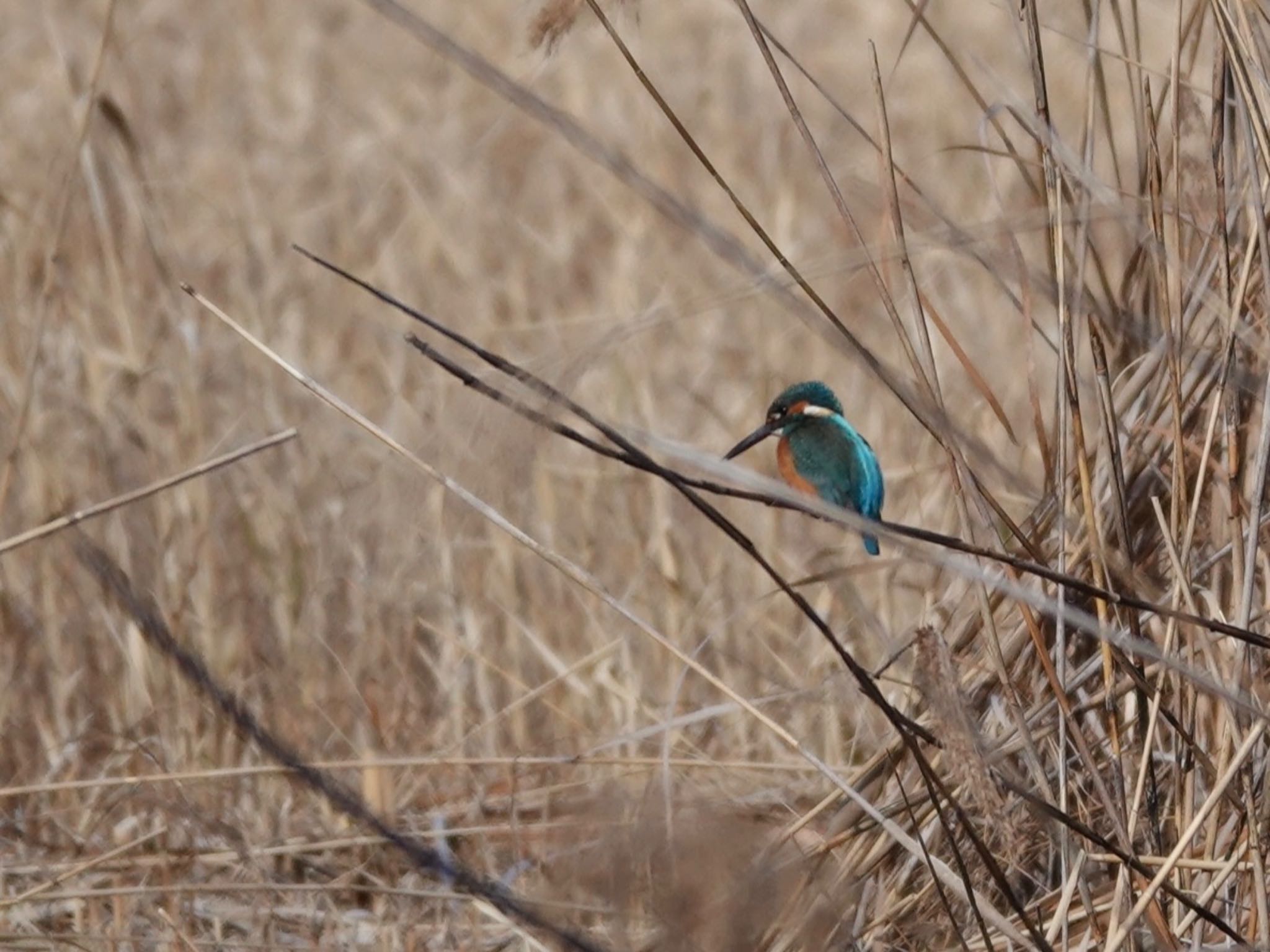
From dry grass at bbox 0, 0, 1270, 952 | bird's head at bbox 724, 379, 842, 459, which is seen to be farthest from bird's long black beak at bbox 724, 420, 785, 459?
dry grass at bbox 0, 0, 1270, 952

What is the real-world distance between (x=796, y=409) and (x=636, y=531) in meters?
0.95

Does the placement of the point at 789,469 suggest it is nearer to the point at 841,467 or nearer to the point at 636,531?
the point at 841,467

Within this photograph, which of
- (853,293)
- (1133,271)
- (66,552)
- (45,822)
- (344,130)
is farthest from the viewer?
(344,130)

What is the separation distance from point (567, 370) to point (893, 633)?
119cm

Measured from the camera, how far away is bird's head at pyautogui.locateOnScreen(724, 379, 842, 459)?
1.55 meters

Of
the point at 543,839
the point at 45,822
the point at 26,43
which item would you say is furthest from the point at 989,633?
the point at 26,43

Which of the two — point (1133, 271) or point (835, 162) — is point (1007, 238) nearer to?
point (1133, 271)

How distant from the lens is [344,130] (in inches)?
190

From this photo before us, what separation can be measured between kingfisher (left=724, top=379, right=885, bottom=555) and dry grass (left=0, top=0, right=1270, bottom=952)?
78mm

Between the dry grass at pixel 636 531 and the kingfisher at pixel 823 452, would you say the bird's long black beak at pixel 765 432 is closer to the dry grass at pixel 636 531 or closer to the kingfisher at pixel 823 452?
the kingfisher at pixel 823 452

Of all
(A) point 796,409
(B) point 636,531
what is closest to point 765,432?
(A) point 796,409

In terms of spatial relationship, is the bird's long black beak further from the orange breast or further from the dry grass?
the dry grass

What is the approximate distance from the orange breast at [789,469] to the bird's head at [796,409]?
0.05ft

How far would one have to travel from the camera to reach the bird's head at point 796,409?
1.55 meters
